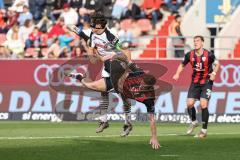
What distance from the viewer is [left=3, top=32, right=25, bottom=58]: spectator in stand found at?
2838 cm

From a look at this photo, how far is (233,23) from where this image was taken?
3031cm

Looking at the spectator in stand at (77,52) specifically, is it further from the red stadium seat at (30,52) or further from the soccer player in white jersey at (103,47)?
the soccer player in white jersey at (103,47)

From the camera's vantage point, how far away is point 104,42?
1798 cm

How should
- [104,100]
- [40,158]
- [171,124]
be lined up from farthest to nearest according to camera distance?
[171,124] < [104,100] < [40,158]

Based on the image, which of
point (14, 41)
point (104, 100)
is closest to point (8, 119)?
point (14, 41)

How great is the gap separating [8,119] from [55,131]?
18.6 feet

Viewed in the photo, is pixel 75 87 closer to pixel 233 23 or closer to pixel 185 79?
pixel 185 79

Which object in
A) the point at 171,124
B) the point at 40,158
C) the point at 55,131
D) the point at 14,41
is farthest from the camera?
the point at 14,41

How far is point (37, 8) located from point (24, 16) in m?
1.50

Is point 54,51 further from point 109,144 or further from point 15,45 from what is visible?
point 109,144

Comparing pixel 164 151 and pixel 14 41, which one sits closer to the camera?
pixel 164 151

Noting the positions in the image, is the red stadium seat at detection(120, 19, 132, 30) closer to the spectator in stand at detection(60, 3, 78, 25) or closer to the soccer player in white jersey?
the spectator in stand at detection(60, 3, 78, 25)

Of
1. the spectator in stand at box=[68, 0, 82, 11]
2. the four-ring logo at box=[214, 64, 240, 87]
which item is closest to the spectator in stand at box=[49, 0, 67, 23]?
the spectator in stand at box=[68, 0, 82, 11]

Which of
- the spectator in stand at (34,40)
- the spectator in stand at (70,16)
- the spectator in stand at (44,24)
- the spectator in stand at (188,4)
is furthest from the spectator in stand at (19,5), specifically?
the spectator in stand at (188,4)
